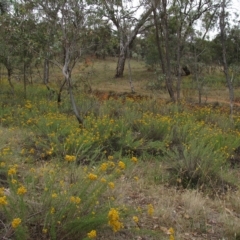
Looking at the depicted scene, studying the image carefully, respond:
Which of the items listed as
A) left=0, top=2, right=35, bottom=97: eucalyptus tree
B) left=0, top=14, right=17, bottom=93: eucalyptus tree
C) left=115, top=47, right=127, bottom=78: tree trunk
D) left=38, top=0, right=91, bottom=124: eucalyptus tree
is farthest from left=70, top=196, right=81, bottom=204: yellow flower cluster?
left=115, top=47, right=127, bottom=78: tree trunk

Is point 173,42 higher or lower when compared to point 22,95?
higher

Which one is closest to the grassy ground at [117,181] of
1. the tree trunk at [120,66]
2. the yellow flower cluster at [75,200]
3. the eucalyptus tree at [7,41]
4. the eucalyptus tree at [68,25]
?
the yellow flower cluster at [75,200]

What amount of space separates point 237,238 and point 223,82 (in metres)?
19.5

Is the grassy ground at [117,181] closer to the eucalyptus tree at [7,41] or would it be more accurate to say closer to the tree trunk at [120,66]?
the eucalyptus tree at [7,41]

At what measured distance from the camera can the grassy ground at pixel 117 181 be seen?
275cm

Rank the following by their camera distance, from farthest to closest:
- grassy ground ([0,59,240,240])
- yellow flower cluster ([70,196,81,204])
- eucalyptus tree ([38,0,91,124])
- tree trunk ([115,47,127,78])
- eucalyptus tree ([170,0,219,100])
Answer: tree trunk ([115,47,127,78])
eucalyptus tree ([170,0,219,100])
eucalyptus tree ([38,0,91,124])
grassy ground ([0,59,240,240])
yellow flower cluster ([70,196,81,204])

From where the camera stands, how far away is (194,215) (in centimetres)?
388

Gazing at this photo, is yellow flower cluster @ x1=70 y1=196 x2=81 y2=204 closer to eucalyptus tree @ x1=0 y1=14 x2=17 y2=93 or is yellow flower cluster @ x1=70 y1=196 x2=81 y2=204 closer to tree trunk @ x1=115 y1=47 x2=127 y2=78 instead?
eucalyptus tree @ x1=0 y1=14 x2=17 y2=93

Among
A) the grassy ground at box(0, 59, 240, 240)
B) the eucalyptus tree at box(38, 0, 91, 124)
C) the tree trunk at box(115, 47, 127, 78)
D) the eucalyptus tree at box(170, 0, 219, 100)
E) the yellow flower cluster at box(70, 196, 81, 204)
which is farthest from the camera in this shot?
the tree trunk at box(115, 47, 127, 78)

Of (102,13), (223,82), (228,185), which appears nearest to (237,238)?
(228,185)

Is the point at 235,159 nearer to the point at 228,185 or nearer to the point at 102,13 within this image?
the point at 228,185

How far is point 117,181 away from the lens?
4426 millimetres

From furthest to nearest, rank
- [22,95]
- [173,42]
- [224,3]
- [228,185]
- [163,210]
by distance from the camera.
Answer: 1. [173,42]
2. [22,95]
3. [224,3]
4. [228,185]
5. [163,210]

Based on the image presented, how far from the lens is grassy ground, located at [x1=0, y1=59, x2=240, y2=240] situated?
108 inches
